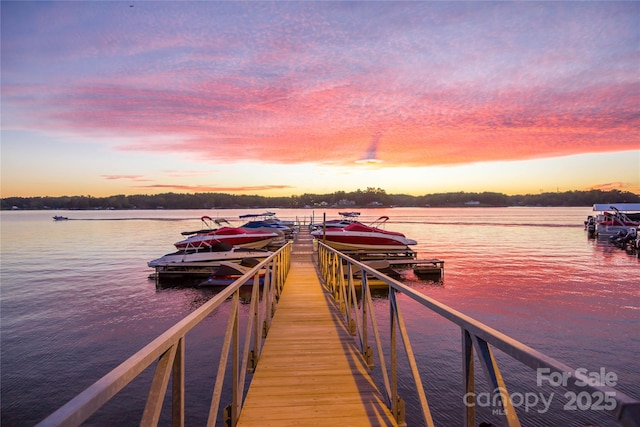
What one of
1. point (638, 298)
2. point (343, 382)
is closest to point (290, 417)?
point (343, 382)

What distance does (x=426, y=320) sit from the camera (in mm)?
13203

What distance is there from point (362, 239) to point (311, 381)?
67.9 ft

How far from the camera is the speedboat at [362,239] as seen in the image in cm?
2444

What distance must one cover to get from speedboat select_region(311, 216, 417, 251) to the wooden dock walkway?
55.7 ft

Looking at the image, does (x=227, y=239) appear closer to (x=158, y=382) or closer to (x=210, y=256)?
(x=210, y=256)

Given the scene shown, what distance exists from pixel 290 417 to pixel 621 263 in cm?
3161

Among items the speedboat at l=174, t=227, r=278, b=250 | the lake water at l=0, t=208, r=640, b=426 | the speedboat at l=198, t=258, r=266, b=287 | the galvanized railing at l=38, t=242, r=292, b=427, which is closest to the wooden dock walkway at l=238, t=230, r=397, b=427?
the galvanized railing at l=38, t=242, r=292, b=427

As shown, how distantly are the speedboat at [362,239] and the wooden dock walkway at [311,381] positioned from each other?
55.7ft

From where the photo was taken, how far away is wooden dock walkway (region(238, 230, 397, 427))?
3545mm

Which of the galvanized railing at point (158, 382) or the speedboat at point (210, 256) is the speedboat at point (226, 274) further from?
the galvanized railing at point (158, 382)

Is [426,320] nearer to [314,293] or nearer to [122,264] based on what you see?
[314,293]

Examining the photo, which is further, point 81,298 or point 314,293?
point 81,298

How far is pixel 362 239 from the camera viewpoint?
81.4 ft

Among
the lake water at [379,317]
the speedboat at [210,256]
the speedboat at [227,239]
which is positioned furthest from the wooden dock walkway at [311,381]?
the speedboat at [227,239]
